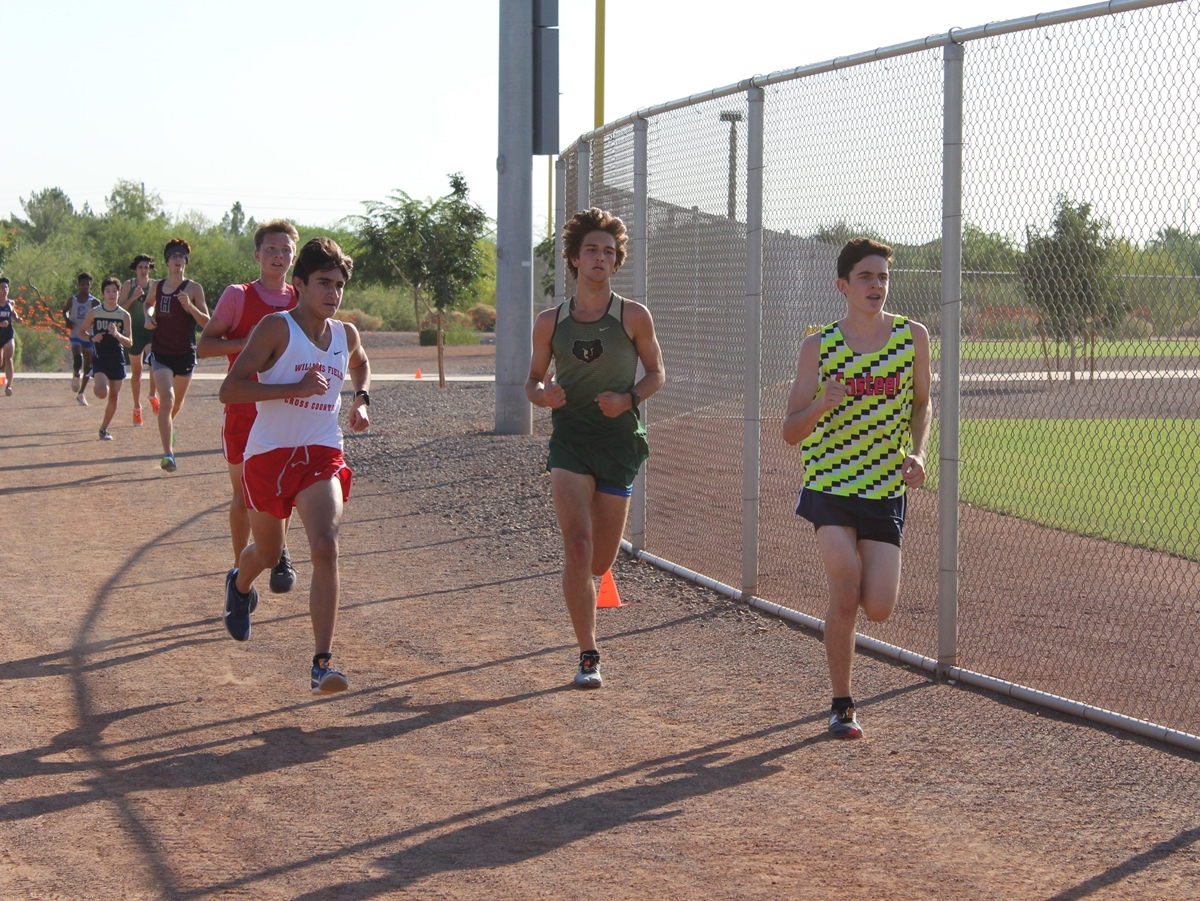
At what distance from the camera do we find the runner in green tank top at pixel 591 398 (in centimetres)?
612

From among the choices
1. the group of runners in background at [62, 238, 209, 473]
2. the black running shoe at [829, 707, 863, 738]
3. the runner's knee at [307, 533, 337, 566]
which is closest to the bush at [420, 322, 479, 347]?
the group of runners in background at [62, 238, 209, 473]

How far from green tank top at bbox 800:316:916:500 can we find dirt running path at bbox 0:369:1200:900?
1025 millimetres

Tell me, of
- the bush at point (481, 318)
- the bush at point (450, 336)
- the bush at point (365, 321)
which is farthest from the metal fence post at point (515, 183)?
the bush at point (481, 318)

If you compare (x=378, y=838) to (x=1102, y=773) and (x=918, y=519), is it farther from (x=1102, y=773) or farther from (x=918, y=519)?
(x=918, y=519)

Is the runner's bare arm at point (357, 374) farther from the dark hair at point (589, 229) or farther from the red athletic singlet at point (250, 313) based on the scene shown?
the dark hair at point (589, 229)

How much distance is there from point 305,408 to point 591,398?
1.26 meters

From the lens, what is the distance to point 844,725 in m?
5.42

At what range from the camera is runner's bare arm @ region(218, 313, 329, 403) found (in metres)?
5.69

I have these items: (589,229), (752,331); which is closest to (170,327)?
(752,331)

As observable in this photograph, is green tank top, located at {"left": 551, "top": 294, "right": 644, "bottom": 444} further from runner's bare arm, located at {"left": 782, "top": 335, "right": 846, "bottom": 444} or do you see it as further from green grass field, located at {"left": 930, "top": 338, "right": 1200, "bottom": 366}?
green grass field, located at {"left": 930, "top": 338, "right": 1200, "bottom": 366}

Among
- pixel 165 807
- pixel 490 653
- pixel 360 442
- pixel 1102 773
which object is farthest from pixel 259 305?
pixel 360 442

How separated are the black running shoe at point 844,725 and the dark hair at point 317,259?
2756 millimetres

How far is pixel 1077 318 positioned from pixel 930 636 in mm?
1986

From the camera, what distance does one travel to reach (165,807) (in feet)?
15.0
